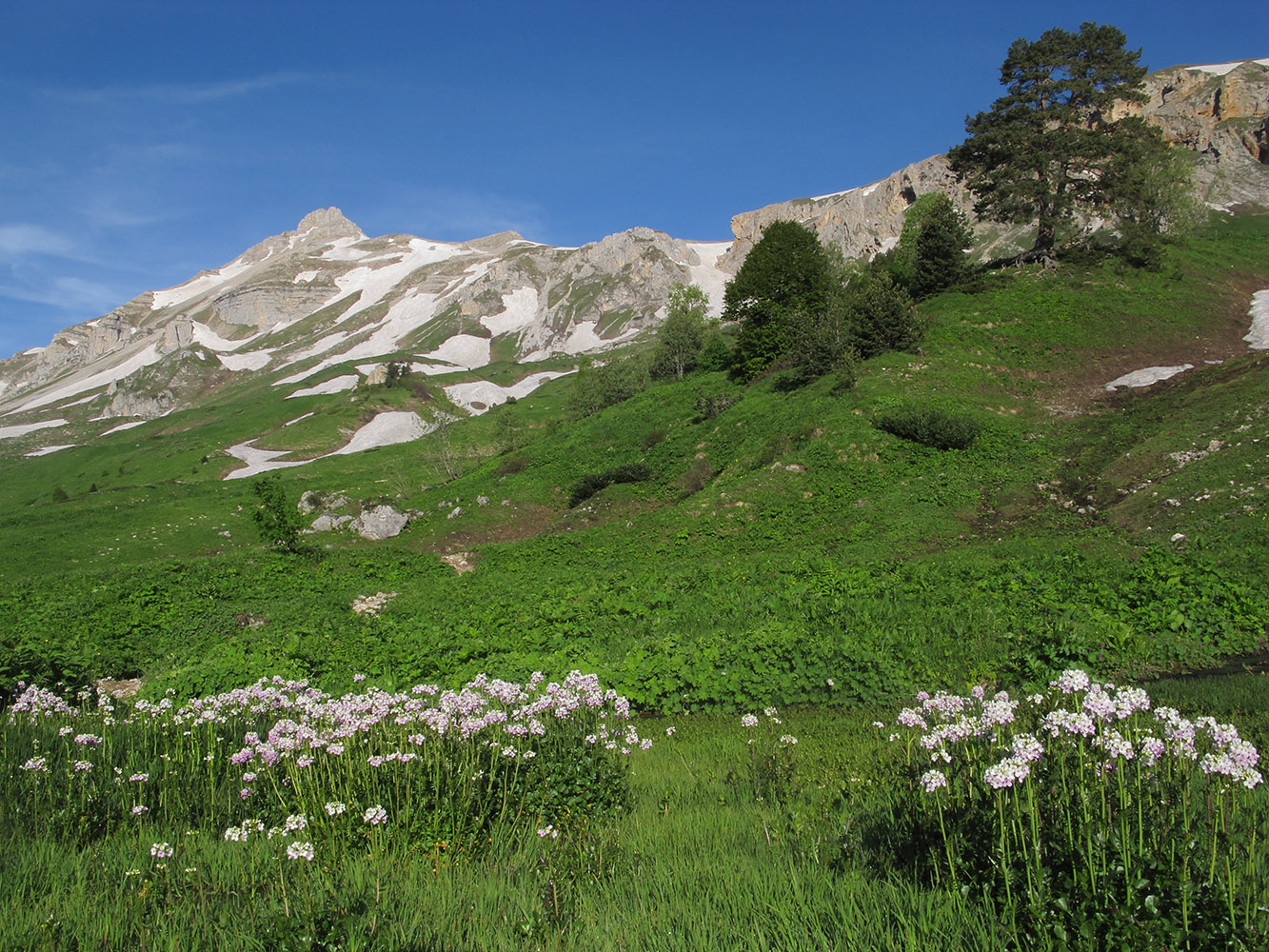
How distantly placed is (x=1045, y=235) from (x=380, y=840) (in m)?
51.0

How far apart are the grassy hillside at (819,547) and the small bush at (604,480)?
99 cm

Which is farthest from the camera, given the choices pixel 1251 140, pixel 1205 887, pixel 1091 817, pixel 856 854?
pixel 1251 140

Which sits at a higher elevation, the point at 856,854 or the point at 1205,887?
the point at 1205,887

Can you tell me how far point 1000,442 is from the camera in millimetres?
26875

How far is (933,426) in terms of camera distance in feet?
89.4

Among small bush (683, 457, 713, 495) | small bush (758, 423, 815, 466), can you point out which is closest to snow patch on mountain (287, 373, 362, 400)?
small bush (683, 457, 713, 495)

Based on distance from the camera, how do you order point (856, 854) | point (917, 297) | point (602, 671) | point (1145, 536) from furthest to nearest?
point (917, 297)
point (1145, 536)
point (602, 671)
point (856, 854)

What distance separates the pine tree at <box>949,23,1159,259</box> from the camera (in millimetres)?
40500

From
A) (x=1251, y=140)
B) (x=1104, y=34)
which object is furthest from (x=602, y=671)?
(x=1251, y=140)

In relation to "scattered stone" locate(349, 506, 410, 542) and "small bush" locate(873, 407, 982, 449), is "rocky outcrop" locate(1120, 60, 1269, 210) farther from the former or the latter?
"scattered stone" locate(349, 506, 410, 542)

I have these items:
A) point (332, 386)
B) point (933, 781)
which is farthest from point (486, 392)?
point (933, 781)

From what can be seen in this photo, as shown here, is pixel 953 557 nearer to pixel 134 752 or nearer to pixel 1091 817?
pixel 1091 817

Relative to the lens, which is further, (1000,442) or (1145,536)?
(1000,442)

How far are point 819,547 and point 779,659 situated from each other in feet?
36.3
